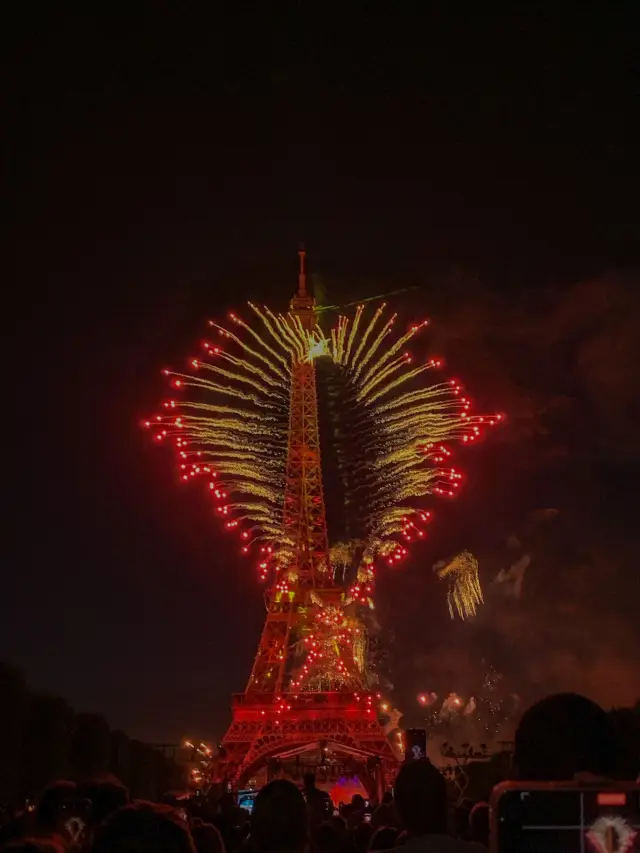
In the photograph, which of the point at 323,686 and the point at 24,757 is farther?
the point at 323,686

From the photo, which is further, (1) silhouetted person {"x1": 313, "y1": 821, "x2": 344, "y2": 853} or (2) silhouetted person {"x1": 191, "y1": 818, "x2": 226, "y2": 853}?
(1) silhouetted person {"x1": 313, "y1": 821, "x2": 344, "y2": 853}

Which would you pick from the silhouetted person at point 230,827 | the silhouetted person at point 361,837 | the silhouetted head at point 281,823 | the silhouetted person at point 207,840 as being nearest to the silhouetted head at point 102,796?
the silhouetted person at point 207,840

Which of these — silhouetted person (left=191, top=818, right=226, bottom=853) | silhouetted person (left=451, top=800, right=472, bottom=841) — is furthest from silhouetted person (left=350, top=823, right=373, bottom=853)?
silhouetted person (left=191, top=818, right=226, bottom=853)

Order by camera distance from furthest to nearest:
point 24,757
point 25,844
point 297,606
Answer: point 297,606, point 24,757, point 25,844

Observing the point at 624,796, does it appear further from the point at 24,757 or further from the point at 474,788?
the point at 474,788

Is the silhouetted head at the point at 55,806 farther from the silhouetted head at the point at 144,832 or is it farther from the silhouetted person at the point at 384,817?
the silhouetted person at the point at 384,817

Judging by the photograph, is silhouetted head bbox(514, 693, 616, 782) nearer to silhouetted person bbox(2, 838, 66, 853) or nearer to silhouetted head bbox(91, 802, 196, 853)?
silhouetted head bbox(91, 802, 196, 853)

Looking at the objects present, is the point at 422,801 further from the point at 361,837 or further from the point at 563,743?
the point at 361,837

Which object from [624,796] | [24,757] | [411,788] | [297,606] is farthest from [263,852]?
[297,606]
